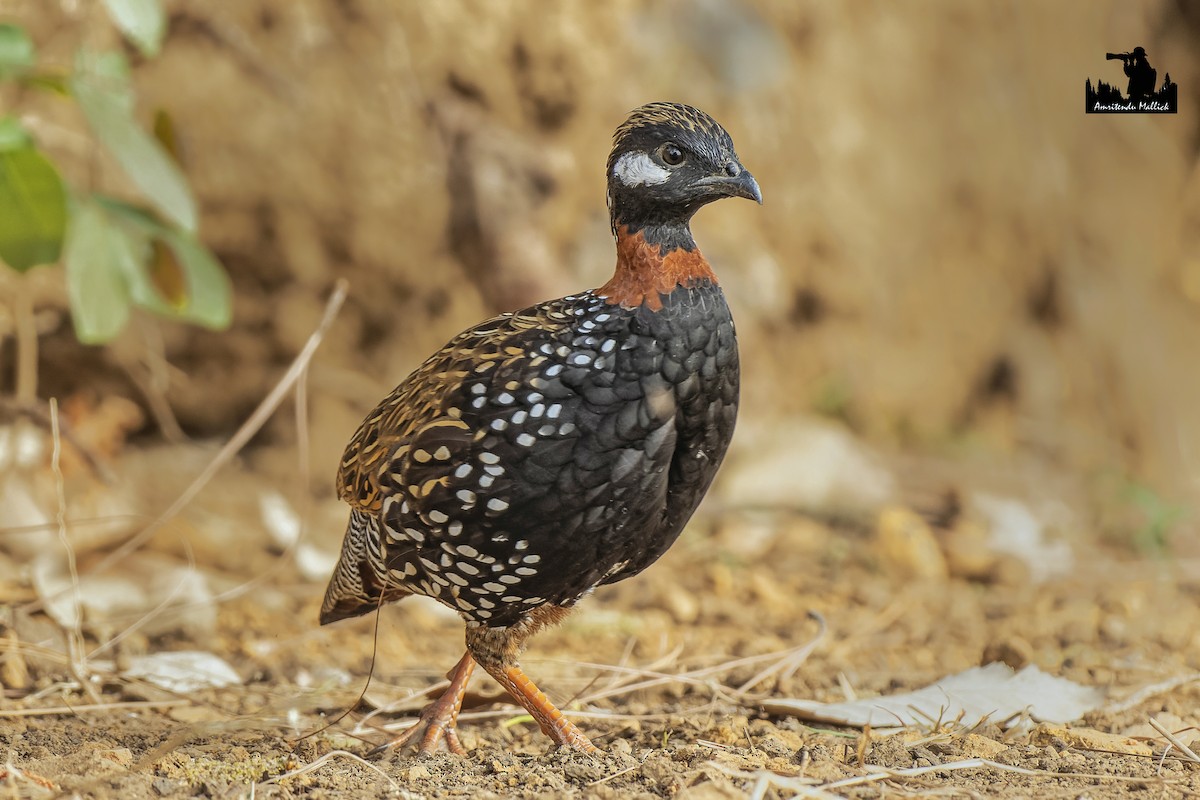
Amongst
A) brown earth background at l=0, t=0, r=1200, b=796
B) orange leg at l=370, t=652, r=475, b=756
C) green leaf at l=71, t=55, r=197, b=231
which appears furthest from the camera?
brown earth background at l=0, t=0, r=1200, b=796

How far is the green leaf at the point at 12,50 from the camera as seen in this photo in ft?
12.5

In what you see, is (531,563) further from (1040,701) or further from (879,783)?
(1040,701)

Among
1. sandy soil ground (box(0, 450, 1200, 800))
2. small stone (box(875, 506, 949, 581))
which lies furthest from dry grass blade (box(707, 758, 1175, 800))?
small stone (box(875, 506, 949, 581))

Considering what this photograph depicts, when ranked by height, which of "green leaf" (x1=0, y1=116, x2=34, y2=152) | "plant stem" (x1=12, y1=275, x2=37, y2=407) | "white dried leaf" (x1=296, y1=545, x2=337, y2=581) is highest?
"green leaf" (x1=0, y1=116, x2=34, y2=152)

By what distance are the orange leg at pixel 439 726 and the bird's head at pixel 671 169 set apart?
147 cm

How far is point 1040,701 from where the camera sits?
12.0 feet

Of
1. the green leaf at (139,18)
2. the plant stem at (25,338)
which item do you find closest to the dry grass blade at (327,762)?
the plant stem at (25,338)

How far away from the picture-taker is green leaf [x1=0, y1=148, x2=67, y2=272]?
12.3 feet

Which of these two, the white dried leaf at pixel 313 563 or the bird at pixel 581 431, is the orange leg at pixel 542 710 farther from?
the white dried leaf at pixel 313 563

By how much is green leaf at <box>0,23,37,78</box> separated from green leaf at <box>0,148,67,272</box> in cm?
32

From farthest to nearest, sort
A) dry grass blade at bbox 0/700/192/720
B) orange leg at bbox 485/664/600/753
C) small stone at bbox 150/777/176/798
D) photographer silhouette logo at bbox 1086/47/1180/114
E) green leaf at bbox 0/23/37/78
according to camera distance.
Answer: photographer silhouette logo at bbox 1086/47/1180/114 < green leaf at bbox 0/23/37/78 < dry grass blade at bbox 0/700/192/720 < orange leg at bbox 485/664/600/753 < small stone at bbox 150/777/176/798

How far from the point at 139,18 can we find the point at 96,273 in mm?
897

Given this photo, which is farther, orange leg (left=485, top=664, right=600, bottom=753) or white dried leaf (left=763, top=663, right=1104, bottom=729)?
white dried leaf (left=763, top=663, right=1104, bottom=729)

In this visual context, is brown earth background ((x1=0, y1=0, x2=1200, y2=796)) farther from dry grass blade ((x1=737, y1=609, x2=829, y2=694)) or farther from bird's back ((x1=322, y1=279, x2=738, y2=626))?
bird's back ((x1=322, y1=279, x2=738, y2=626))
